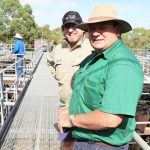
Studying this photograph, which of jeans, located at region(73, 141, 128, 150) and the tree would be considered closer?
jeans, located at region(73, 141, 128, 150)

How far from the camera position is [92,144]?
2385mm

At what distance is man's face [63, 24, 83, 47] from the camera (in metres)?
3.71

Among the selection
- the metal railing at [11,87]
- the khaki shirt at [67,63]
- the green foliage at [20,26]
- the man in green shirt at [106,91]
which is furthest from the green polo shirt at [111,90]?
the green foliage at [20,26]

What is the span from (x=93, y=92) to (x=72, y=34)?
1547mm

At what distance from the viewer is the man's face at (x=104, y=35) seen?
2.34 meters

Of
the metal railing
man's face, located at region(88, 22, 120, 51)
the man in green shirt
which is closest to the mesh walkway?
the metal railing

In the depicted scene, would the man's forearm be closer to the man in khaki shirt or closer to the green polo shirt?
the green polo shirt

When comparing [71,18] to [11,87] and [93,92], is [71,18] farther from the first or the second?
[11,87]

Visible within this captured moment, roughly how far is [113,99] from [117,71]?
0.54ft

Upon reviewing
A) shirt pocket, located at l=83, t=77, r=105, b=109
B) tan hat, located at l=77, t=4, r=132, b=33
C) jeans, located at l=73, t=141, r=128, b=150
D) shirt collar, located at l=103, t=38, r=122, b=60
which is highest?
tan hat, located at l=77, t=4, r=132, b=33

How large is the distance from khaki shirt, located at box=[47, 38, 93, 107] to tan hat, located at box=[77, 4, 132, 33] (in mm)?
1309

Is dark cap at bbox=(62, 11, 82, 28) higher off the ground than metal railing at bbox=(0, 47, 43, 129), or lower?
higher

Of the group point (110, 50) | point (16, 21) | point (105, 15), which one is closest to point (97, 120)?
point (110, 50)

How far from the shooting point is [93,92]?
2.27 metres
